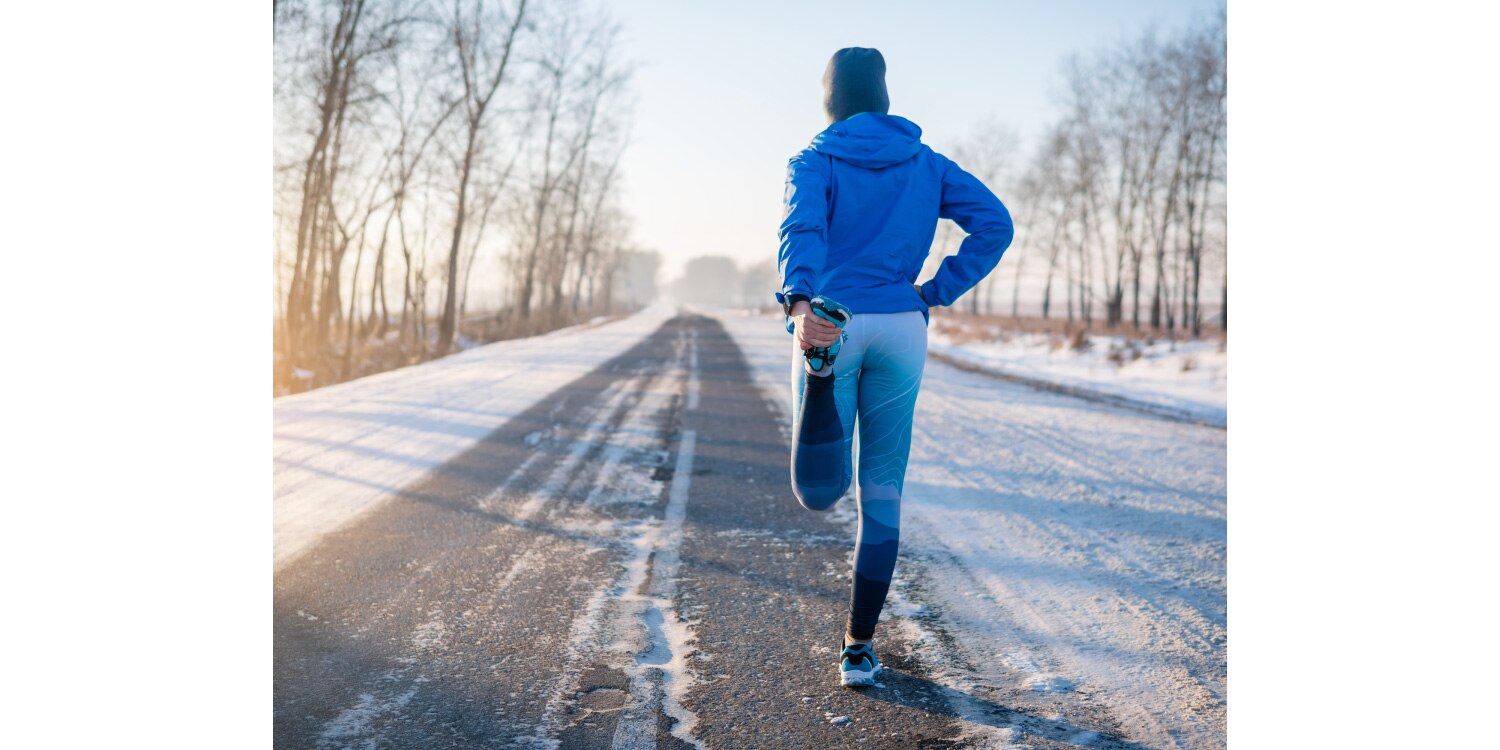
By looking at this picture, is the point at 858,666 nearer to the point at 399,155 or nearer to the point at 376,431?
the point at 376,431

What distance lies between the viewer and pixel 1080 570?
341cm

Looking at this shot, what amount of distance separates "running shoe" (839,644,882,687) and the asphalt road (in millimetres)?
50

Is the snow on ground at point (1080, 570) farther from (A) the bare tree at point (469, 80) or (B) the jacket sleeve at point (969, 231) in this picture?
(A) the bare tree at point (469, 80)

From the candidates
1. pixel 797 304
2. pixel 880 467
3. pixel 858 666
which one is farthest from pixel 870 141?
pixel 858 666

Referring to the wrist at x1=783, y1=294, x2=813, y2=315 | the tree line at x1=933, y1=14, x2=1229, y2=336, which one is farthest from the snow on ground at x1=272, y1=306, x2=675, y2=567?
the tree line at x1=933, y1=14, x2=1229, y2=336

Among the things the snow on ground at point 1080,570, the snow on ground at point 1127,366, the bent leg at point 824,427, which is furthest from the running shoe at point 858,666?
the snow on ground at point 1127,366

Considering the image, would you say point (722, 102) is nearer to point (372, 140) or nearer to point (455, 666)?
point (455, 666)

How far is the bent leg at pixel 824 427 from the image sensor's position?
221 centimetres

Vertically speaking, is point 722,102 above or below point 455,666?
above

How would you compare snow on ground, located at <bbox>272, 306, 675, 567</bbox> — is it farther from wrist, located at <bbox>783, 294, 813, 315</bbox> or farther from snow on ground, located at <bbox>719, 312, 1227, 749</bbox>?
snow on ground, located at <bbox>719, 312, 1227, 749</bbox>

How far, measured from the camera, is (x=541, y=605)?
2.92 metres
